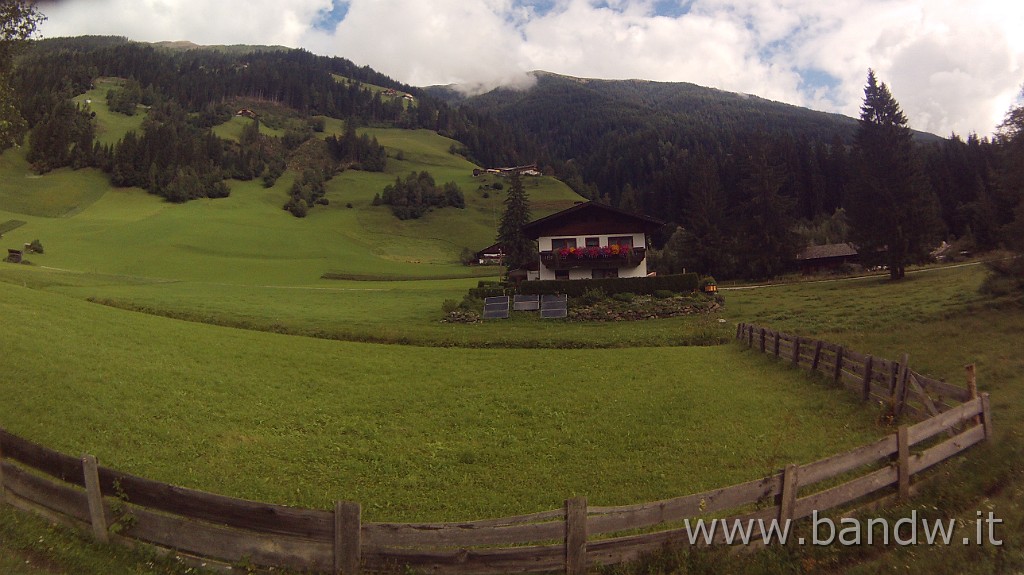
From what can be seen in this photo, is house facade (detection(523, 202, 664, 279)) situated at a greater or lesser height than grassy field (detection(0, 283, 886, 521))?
greater

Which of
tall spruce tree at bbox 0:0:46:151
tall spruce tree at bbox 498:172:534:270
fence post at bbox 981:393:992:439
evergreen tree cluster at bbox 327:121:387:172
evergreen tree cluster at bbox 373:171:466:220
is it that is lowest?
fence post at bbox 981:393:992:439

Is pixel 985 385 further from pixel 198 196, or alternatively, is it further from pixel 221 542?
pixel 198 196

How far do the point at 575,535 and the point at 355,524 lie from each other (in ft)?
9.55

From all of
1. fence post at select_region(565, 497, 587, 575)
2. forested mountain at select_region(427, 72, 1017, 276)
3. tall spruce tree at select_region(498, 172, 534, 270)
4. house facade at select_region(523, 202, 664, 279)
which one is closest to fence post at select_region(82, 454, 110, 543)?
fence post at select_region(565, 497, 587, 575)

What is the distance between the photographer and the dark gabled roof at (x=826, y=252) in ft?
271

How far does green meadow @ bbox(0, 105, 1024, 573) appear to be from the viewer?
39.9 feet

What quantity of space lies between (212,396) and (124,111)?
20792 cm

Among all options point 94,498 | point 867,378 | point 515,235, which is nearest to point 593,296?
point 867,378

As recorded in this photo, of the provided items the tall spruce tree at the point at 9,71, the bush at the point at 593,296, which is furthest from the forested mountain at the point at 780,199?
the tall spruce tree at the point at 9,71

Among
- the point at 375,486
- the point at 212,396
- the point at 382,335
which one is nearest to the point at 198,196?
the point at 382,335

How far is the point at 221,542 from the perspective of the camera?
746 cm

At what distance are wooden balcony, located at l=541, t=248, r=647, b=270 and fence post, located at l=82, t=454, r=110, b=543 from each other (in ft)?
140

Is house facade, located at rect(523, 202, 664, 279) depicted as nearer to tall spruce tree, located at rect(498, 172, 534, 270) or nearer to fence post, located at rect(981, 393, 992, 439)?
tall spruce tree, located at rect(498, 172, 534, 270)

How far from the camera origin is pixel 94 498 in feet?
25.7
